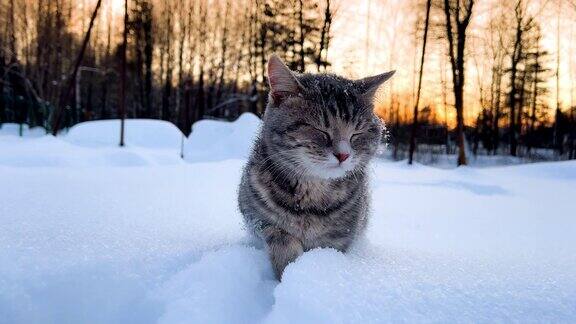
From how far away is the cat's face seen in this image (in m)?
1.80

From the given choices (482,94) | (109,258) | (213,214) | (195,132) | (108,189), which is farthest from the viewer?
(482,94)

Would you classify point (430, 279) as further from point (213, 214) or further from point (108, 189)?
point (108, 189)

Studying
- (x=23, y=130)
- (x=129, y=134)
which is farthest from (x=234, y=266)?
(x=23, y=130)

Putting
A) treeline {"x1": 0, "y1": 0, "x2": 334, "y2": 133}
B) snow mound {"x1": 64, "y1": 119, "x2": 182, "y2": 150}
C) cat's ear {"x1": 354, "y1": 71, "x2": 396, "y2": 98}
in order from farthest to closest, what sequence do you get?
treeline {"x1": 0, "y1": 0, "x2": 334, "y2": 133} < snow mound {"x1": 64, "y1": 119, "x2": 182, "y2": 150} < cat's ear {"x1": 354, "y1": 71, "x2": 396, "y2": 98}

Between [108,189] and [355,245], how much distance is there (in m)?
2.43

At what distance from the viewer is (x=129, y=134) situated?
9.66 meters

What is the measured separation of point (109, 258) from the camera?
5.92 ft

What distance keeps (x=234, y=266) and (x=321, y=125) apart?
734 millimetres

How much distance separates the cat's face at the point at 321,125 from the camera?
71.0 inches

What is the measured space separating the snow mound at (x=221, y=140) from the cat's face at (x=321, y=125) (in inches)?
260

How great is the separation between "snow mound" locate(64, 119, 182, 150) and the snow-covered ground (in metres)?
5.44

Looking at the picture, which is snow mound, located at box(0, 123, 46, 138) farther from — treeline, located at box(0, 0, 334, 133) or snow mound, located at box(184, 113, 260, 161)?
snow mound, located at box(184, 113, 260, 161)

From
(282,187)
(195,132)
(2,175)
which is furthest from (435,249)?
(195,132)

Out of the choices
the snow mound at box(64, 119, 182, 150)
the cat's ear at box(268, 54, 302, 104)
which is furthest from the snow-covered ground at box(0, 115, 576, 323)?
the snow mound at box(64, 119, 182, 150)
